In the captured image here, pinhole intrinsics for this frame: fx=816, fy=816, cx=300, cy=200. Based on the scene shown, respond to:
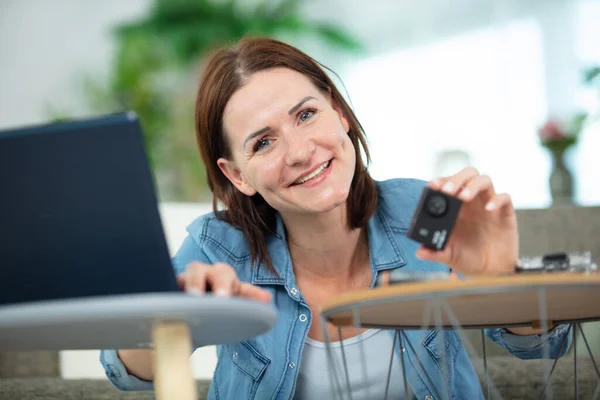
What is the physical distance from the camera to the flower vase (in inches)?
146

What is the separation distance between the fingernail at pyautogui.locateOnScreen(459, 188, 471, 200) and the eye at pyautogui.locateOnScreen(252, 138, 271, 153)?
56 cm

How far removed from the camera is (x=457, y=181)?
125 centimetres

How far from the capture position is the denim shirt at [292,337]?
5.40ft

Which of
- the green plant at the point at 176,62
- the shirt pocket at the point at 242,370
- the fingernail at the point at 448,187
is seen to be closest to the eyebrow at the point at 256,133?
the shirt pocket at the point at 242,370

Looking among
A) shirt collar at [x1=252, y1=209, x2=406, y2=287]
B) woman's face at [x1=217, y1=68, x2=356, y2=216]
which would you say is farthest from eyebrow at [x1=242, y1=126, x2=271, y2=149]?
shirt collar at [x1=252, y1=209, x2=406, y2=287]

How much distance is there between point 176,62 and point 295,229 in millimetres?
6356

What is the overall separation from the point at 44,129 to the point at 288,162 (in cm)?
79

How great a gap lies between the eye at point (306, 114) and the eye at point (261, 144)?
0.27 ft

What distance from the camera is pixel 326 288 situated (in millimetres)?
1810

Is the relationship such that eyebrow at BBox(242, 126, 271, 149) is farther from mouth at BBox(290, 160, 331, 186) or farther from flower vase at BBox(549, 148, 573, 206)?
flower vase at BBox(549, 148, 573, 206)

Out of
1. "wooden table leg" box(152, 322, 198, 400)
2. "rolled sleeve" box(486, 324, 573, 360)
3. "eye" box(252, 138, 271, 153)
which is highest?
"eye" box(252, 138, 271, 153)

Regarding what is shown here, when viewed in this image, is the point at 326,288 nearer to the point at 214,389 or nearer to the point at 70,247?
the point at 214,389

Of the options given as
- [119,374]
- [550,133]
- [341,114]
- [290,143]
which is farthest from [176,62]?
[119,374]

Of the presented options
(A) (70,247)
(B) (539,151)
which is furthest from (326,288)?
(B) (539,151)
